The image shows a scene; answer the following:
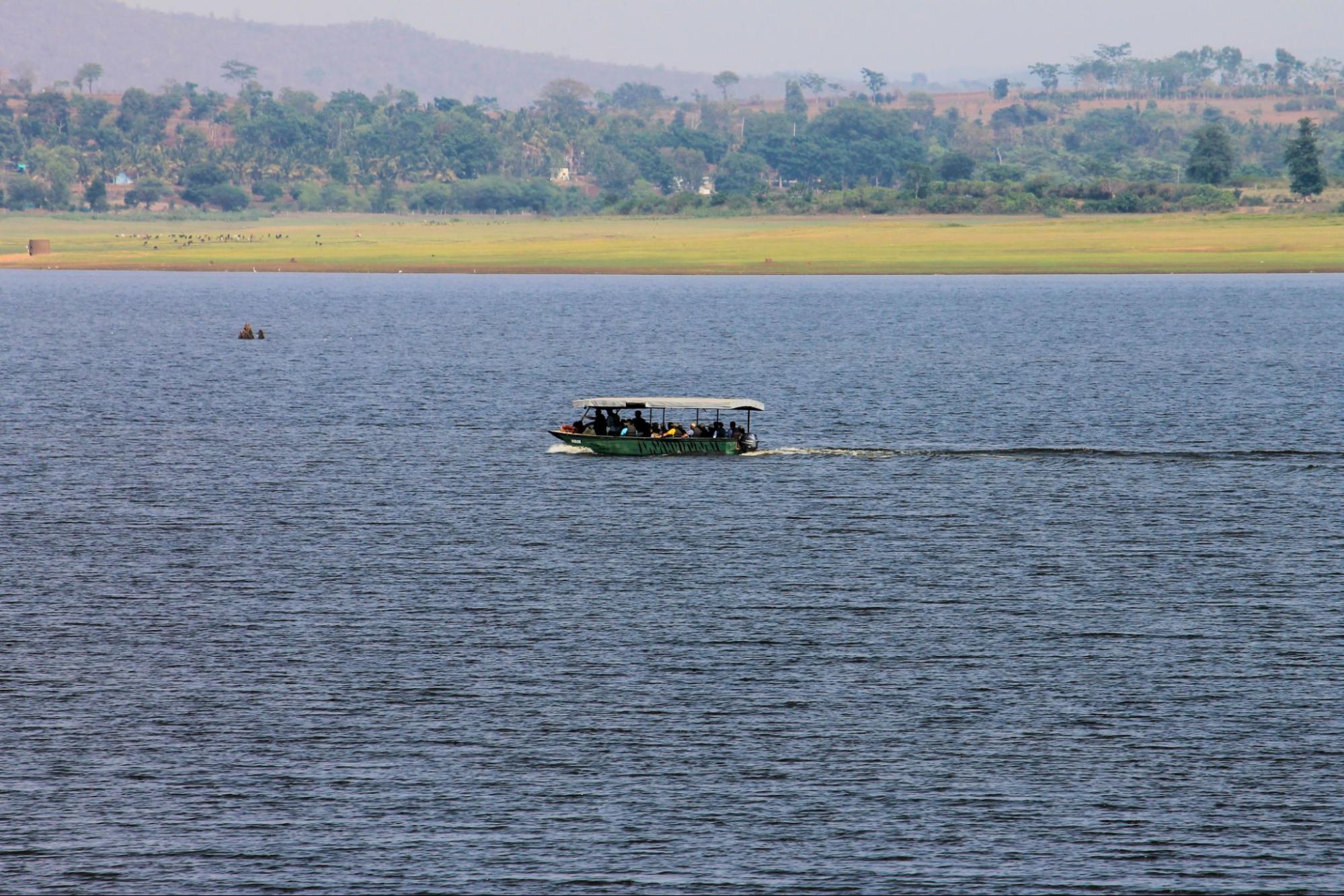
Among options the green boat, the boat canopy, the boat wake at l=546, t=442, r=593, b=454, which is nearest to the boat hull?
the green boat

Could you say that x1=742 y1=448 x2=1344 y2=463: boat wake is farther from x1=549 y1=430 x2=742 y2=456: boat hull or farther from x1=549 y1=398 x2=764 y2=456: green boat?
x1=549 y1=430 x2=742 y2=456: boat hull

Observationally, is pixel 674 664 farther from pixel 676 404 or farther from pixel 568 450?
pixel 568 450

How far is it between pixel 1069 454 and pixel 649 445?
25.5 m

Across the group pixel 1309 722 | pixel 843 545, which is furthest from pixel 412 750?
pixel 843 545

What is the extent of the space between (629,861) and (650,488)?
51.9m

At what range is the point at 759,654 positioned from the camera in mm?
56500

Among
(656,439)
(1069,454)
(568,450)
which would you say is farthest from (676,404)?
(1069,454)

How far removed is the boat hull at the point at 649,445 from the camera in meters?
101

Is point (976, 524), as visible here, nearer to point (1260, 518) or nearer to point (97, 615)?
point (1260, 518)

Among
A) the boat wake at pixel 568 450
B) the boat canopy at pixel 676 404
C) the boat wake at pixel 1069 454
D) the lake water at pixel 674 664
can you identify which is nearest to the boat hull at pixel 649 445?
the lake water at pixel 674 664

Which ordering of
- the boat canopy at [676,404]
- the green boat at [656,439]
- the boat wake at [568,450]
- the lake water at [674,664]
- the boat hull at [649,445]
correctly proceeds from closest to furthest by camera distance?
the lake water at [674,664]
the boat canopy at [676,404]
the green boat at [656,439]
the boat hull at [649,445]
the boat wake at [568,450]

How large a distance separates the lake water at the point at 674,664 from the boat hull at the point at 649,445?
83 cm

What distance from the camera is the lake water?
133 feet

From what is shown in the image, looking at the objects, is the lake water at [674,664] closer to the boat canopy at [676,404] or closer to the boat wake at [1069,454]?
the boat wake at [1069,454]
